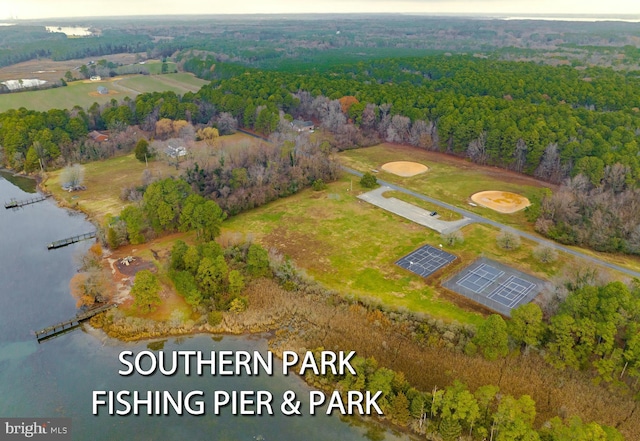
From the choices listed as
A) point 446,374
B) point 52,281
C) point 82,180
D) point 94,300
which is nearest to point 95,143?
point 82,180

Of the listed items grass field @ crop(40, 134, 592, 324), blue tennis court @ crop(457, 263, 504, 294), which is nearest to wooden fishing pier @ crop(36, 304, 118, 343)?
grass field @ crop(40, 134, 592, 324)

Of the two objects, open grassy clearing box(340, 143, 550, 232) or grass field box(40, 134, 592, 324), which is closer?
grass field box(40, 134, 592, 324)

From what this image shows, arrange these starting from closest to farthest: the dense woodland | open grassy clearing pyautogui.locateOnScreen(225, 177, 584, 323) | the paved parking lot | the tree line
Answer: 1. the tree line
2. the dense woodland
3. open grassy clearing pyautogui.locateOnScreen(225, 177, 584, 323)
4. the paved parking lot

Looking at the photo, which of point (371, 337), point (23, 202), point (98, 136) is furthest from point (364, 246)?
point (98, 136)

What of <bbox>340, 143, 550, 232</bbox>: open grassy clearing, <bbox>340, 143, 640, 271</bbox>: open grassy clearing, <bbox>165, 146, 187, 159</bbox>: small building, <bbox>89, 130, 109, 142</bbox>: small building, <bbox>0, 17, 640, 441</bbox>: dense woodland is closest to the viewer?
<bbox>0, 17, 640, 441</bbox>: dense woodland

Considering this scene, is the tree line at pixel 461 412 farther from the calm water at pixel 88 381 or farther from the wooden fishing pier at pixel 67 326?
the wooden fishing pier at pixel 67 326

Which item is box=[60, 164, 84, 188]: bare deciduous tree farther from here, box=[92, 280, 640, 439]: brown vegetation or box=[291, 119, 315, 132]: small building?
box=[291, 119, 315, 132]: small building

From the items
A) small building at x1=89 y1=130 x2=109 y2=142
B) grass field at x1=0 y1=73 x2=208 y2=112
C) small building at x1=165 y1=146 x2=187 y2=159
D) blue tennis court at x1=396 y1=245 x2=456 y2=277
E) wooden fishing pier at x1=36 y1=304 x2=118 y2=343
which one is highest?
grass field at x1=0 y1=73 x2=208 y2=112
